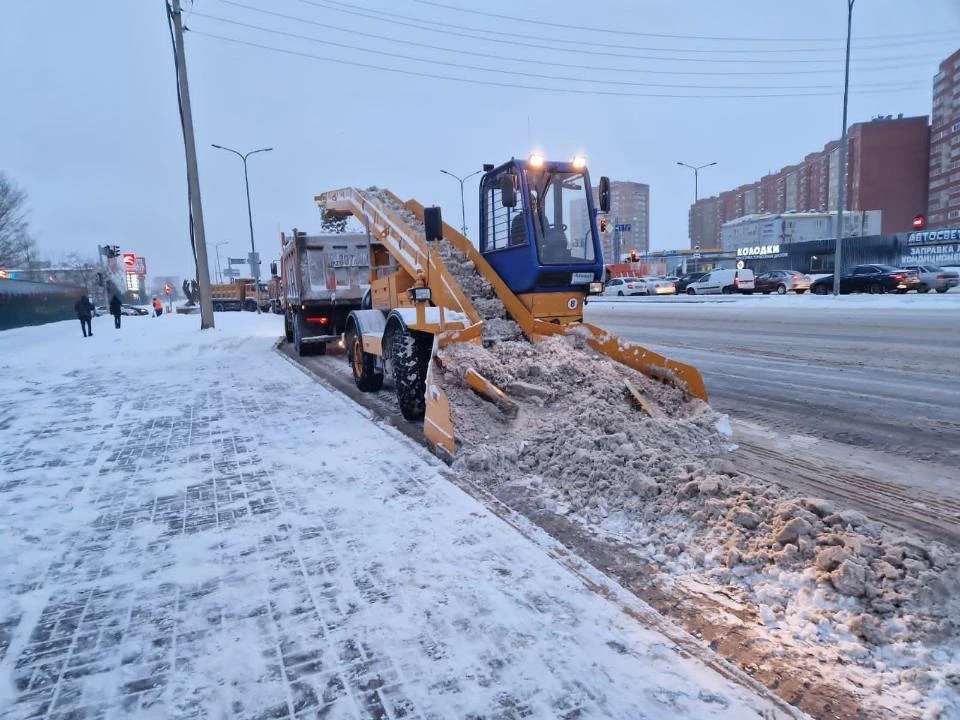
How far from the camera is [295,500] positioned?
4426 millimetres

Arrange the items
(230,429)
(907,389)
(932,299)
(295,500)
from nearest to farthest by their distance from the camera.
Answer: (295,500) → (230,429) → (907,389) → (932,299)

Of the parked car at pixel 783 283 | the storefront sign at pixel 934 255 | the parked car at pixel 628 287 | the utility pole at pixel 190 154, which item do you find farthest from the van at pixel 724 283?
the utility pole at pixel 190 154

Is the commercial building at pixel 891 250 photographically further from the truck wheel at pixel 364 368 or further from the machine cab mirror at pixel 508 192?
the machine cab mirror at pixel 508 192

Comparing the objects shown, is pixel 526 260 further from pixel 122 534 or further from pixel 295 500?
pixel 122 534

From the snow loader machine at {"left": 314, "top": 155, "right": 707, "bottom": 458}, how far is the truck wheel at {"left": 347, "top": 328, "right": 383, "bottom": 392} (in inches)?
32.0

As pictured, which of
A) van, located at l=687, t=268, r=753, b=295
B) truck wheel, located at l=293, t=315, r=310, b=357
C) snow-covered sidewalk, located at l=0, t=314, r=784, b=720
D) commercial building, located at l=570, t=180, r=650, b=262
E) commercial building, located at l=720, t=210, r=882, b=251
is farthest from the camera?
commercial building, located at l=570, t=180, r=650, b=262

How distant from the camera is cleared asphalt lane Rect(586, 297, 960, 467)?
5.99m

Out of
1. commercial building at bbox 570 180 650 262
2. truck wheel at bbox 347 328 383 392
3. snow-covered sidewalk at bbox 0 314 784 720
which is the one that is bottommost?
snow-covered sidewalk at bbox 0 314 784 720

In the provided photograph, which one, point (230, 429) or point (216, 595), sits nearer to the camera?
point (216, 595)

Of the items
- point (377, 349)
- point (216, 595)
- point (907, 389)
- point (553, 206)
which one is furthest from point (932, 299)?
point (216, 595)

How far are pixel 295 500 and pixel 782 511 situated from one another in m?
3.38

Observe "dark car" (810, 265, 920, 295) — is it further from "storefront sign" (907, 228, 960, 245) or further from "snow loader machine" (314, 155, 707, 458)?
"snow loader machine" (314, 155, 707, 458)

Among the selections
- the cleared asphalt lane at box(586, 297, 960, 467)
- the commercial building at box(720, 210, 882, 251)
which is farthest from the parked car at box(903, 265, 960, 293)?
the commercial building at box(720, 210, 882, 251)

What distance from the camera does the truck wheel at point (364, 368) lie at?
860 cm
